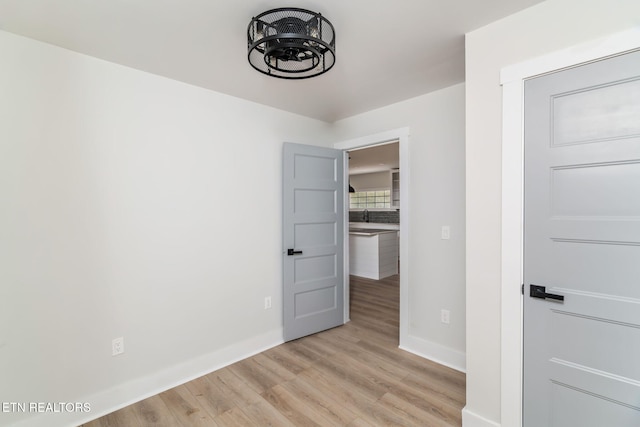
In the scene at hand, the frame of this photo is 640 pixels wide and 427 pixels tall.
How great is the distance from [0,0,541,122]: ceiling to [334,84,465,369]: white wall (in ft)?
1.00

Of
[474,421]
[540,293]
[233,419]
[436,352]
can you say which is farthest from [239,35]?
[436,352]

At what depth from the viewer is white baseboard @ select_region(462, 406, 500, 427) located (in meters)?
1.70

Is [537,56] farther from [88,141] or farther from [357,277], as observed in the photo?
[357,277]

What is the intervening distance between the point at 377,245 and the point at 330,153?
9.00 feet

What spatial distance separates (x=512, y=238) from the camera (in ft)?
5.34

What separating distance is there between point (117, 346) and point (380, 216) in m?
7.04

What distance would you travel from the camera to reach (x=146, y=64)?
213 centimetres

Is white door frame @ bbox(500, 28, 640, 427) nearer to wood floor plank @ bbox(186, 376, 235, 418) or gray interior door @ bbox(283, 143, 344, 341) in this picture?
wood floor plank @ bbox(186, 376, 235, 418)

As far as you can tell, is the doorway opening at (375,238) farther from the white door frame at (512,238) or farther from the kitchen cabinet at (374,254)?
the white door frame at (512,238)

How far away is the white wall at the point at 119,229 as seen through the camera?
1780mm

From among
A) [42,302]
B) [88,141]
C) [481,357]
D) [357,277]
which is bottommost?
[357,277]

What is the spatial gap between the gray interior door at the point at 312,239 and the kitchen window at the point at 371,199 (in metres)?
4.98

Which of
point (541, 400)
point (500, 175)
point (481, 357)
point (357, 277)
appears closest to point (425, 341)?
point (481, 357)

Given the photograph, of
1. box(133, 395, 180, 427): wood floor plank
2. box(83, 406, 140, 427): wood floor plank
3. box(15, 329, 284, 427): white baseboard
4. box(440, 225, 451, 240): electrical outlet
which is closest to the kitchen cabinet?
box(440, 225, 451, 240): electrical outlet
